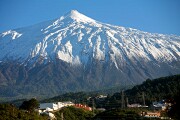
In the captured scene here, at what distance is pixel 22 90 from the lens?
196000 mm

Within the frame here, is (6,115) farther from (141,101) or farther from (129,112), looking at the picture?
(141,101)

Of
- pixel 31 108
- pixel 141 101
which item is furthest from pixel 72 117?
pixel 141 101

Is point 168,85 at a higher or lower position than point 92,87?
lower

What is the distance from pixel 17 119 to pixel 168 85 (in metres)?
48.9

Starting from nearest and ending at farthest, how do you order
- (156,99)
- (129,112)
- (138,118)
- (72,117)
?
(138,118)
(129,112)
(72,117)
(156,99)

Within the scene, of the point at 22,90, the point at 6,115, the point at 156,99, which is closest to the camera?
the point at 6,115

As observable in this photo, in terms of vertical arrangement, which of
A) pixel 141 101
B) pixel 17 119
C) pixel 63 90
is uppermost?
pixel 63 90

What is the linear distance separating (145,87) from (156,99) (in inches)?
542

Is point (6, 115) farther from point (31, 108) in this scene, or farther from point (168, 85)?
point (168, 85)

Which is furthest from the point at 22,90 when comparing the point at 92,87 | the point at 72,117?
the point at 72,117

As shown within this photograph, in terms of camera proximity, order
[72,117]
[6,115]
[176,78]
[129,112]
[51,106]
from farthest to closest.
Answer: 1. [176,78]
2. [51,106]
3. [72,117]
4. [129,112]
5. [6,115]

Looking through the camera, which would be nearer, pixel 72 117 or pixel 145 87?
pixel 72 117

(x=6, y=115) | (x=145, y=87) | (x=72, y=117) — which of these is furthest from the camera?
(x=145, y=87)

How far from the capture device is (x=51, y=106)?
7675 cm
